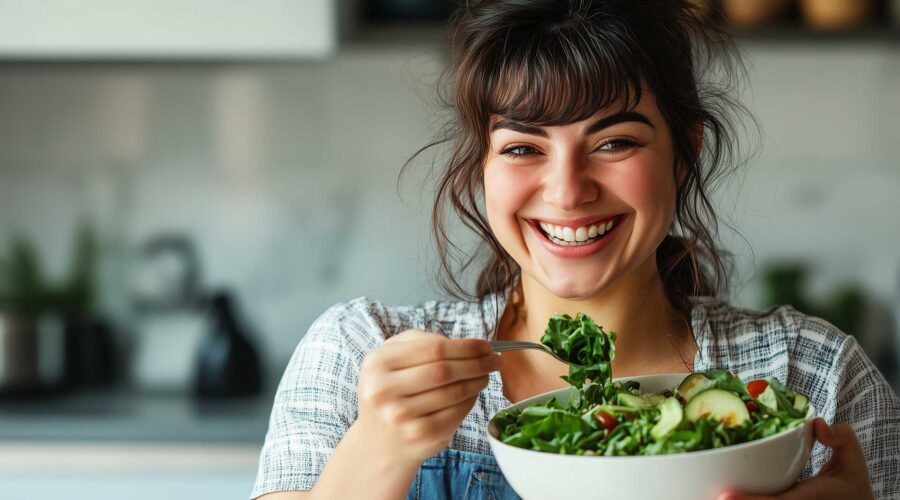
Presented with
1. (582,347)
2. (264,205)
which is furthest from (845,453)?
(264,205)

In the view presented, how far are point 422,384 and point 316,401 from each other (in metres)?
0.35

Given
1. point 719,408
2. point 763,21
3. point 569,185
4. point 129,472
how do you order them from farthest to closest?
point 763,21 < point 129,472 < point 569,185 < point 719,408

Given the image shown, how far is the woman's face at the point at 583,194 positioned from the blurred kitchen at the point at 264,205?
3.98 feet

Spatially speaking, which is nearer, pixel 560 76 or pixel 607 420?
pixel 607 420

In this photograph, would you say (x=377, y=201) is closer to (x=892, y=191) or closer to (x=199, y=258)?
(x=199, y=258)

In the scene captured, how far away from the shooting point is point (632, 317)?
1.31m

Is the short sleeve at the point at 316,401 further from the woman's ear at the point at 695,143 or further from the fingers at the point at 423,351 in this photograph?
the woman's ear at the point at 695,143

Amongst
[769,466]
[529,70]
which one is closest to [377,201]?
[529,70]

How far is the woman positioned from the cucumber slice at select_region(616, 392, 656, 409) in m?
0.18

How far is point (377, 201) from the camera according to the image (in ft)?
8.73

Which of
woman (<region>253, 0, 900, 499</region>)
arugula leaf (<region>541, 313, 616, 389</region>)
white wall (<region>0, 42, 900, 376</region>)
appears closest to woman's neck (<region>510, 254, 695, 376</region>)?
woman (<region>253, 0, 900, 499</region>)

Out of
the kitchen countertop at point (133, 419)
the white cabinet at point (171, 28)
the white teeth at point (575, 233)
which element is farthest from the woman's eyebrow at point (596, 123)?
the kitchen countertop at point (133, 419)

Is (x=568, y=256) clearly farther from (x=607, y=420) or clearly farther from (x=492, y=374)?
(x=607, y=420)

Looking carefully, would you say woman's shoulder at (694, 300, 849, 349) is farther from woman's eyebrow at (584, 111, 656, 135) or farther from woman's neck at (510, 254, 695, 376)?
woman's eyebrow at (584, 111, 656, 135)
